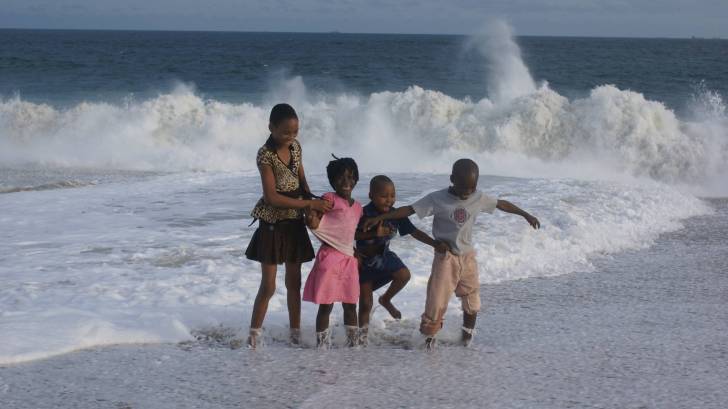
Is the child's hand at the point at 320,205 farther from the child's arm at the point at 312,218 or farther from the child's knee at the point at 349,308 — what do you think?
the child's knee at the point at 349,308

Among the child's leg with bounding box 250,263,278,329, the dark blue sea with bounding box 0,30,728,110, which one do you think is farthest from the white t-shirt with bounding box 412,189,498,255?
the dark blue sea with bounding box 0,30,728,110

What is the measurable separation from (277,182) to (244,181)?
7763mm

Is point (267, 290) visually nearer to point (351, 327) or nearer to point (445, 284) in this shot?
point (351, 327)

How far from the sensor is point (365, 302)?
14.8ft

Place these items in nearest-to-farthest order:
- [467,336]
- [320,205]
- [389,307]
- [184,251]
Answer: [320,205], [467,336], [389,307], [184,251]

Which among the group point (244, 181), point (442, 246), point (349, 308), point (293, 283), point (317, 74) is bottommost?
point (349, 308)

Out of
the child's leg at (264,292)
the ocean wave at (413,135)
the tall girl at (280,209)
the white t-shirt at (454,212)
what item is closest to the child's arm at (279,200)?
the tall girl at (280,209)

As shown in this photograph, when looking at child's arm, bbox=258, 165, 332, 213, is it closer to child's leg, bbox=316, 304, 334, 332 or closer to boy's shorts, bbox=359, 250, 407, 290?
boy's shorts, bbox=359, 250, 407, 290

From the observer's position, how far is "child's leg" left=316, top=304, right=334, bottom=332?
4.40m

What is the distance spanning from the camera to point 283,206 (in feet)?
13.8

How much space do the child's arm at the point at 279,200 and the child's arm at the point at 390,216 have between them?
0.24 m

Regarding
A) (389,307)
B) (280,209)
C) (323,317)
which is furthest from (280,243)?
(389,307)

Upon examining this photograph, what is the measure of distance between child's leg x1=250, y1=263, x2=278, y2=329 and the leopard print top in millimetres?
271

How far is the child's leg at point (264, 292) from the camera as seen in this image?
4.41m
